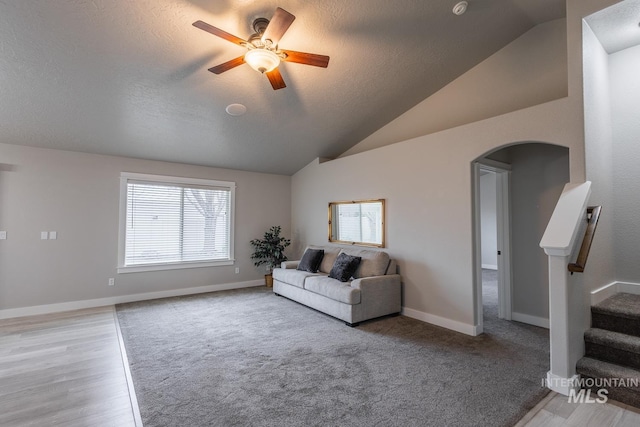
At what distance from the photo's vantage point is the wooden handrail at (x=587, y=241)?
2250mm

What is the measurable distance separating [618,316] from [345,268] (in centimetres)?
285

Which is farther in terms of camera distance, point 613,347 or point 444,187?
point 444,187

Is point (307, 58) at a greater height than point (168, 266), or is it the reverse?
point (307, 58)

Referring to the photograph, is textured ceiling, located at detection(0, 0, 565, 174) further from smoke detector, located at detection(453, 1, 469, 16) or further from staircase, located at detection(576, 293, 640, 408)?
staircase, located at detection(576, 293, 640, 408)

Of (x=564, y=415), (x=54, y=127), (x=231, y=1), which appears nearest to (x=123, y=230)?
(x=54, y=127)

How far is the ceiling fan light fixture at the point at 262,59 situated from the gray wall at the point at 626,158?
3.59 metres

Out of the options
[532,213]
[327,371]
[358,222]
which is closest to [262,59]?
[327,371]

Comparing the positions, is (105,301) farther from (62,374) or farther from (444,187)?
(444,187)

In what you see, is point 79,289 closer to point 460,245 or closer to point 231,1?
point 231,1

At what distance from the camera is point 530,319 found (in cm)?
395

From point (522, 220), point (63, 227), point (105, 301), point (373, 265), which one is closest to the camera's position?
point (522, 220)

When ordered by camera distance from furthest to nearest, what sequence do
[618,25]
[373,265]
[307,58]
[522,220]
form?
[373,265] → [522,220] → [618,25] → [307,58]

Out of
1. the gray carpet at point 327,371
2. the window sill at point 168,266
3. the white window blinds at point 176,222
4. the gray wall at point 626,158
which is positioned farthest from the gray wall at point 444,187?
the window sill at point 168,266

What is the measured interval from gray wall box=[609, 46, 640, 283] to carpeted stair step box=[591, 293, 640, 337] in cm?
53
